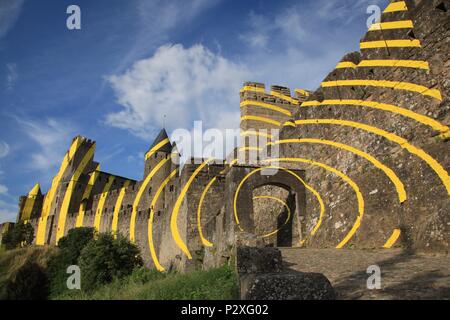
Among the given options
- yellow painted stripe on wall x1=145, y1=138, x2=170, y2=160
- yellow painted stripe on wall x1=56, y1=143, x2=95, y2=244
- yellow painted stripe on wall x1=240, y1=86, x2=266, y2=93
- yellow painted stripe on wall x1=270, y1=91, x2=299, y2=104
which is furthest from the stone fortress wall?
yellow painted stripe on wall x1=56, y1=143, x2=95, y2=244

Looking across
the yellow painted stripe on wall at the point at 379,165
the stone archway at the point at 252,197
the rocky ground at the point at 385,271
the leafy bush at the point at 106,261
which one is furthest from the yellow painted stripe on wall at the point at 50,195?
the rocky ground at the point at 385,271

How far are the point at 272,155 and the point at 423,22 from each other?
7.81 m

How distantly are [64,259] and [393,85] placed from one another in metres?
19.5

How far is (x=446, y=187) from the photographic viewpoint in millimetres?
5867

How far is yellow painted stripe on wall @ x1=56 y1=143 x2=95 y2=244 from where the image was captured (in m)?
37.6

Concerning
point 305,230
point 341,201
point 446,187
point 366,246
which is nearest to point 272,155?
point 305,230

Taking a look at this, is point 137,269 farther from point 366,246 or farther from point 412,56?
point 412,56

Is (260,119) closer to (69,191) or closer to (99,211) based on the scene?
(99,211)

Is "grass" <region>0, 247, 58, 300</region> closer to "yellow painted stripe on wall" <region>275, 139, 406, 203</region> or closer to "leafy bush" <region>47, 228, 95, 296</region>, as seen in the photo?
"leafy bush" <region>47, 228, 95, 296</region>

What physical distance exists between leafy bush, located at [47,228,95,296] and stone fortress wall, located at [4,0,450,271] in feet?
17.1

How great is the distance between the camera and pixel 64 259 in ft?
68.4

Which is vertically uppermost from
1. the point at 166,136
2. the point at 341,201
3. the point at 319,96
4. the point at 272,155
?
the point at 166,136

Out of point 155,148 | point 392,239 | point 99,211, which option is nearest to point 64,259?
point 99,211

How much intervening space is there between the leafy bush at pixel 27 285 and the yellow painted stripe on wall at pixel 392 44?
17206 mm
